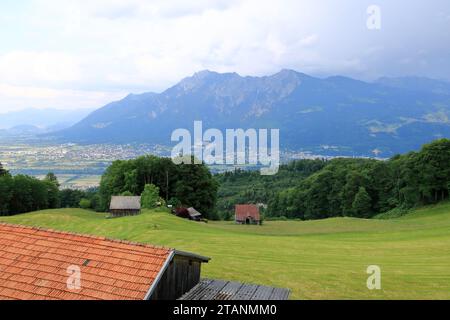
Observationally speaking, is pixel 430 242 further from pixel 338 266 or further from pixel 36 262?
pixel 36 262

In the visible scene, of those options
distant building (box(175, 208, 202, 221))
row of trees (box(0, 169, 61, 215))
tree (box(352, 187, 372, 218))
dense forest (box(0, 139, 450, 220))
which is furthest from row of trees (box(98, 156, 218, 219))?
tree (box(352, 187, 372, 218))

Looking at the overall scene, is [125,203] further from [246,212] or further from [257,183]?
[257,183]

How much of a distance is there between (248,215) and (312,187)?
3033 cm

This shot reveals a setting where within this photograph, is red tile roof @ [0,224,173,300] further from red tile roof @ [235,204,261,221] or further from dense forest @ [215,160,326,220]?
dense forest @ [215,160,326,220]

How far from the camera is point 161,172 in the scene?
7325cm

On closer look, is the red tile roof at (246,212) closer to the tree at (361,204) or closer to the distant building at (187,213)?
the distant building at (187,213)

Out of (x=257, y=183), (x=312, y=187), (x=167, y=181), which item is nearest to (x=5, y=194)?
(x=167, y=181)

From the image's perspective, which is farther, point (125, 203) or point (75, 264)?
point (125, 203)

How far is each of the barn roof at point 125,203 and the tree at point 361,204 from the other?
39048 mm

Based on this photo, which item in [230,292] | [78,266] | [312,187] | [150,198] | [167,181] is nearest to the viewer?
[78,266]

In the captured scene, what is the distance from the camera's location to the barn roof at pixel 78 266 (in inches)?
424

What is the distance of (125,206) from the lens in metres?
60.5

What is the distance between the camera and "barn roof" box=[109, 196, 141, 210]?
60.4 m

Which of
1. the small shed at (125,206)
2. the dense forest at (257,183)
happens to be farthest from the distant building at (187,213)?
the dense forest at (257,183)
